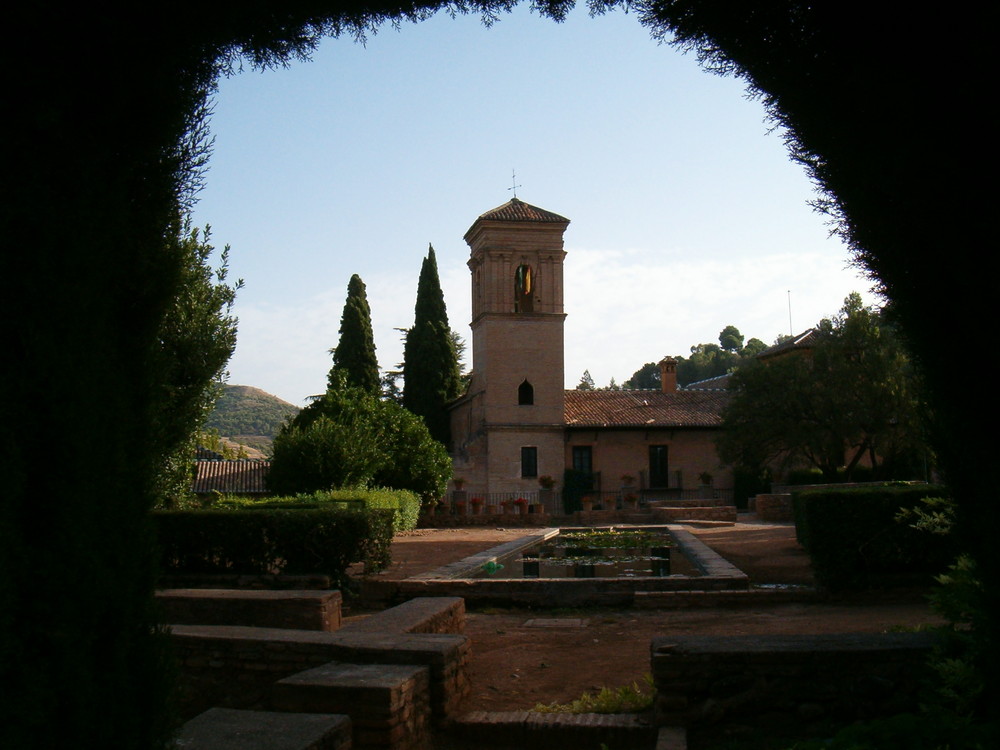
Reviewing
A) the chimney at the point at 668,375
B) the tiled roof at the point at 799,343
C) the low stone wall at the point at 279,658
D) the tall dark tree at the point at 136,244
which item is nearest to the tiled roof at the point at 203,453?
the low stone wall at the point at 279,658

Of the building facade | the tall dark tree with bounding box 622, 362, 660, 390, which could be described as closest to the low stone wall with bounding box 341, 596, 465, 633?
the building facade

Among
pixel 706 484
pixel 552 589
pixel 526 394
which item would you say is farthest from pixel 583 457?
pixel 552 589

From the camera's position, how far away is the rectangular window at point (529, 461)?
36.0 m

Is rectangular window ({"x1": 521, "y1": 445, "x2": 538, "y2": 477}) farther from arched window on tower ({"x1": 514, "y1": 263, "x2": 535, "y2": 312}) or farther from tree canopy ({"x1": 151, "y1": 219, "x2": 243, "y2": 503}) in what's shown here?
tree canopy ({"x1": 151, "y1": 219, "x2": 243, "y2": 503})

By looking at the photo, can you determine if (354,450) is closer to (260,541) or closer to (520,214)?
(260,541)

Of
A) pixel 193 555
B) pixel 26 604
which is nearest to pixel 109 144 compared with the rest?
pixel 26 604

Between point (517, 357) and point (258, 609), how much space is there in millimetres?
29294

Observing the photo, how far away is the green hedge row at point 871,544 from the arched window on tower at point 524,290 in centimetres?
2779

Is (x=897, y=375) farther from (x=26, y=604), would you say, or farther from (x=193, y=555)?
(x=26, y=604)

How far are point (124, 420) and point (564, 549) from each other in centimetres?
1513

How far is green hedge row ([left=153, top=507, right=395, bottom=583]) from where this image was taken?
11.1 meters

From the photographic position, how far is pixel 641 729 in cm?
505

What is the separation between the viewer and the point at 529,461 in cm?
3619

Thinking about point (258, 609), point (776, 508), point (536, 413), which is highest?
point (536, 413)
